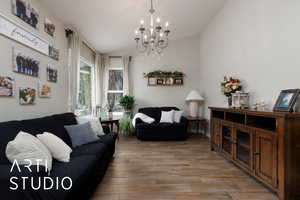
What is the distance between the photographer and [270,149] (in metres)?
1.88

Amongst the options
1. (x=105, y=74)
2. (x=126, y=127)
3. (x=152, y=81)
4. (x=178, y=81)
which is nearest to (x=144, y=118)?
(x=126, y=127)

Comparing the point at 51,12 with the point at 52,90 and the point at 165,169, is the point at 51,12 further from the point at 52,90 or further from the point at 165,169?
the point at 165,169

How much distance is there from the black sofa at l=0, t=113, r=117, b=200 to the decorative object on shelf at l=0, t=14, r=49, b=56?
110 centimetres

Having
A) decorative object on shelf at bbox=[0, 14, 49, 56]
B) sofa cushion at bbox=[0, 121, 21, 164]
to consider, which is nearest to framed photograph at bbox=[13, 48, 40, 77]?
decorative object on shelf at bbox=[0, 14, 49, 56]

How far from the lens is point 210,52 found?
4.72m

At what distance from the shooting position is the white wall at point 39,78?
1.98 metres

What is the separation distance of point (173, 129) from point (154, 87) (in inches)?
69.4

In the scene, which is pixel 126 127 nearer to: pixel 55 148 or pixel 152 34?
pixel 152 34

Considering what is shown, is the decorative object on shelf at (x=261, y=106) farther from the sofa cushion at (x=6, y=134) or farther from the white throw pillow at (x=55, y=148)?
the sofa cushion at (x=6, y=134)

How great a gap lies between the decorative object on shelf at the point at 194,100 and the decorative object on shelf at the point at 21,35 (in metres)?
3.84

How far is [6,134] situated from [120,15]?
9.81ft

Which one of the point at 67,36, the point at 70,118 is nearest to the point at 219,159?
the point at 70,118

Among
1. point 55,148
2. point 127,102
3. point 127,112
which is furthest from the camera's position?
point 127,112

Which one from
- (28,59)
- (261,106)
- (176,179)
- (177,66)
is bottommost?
(176,179)
